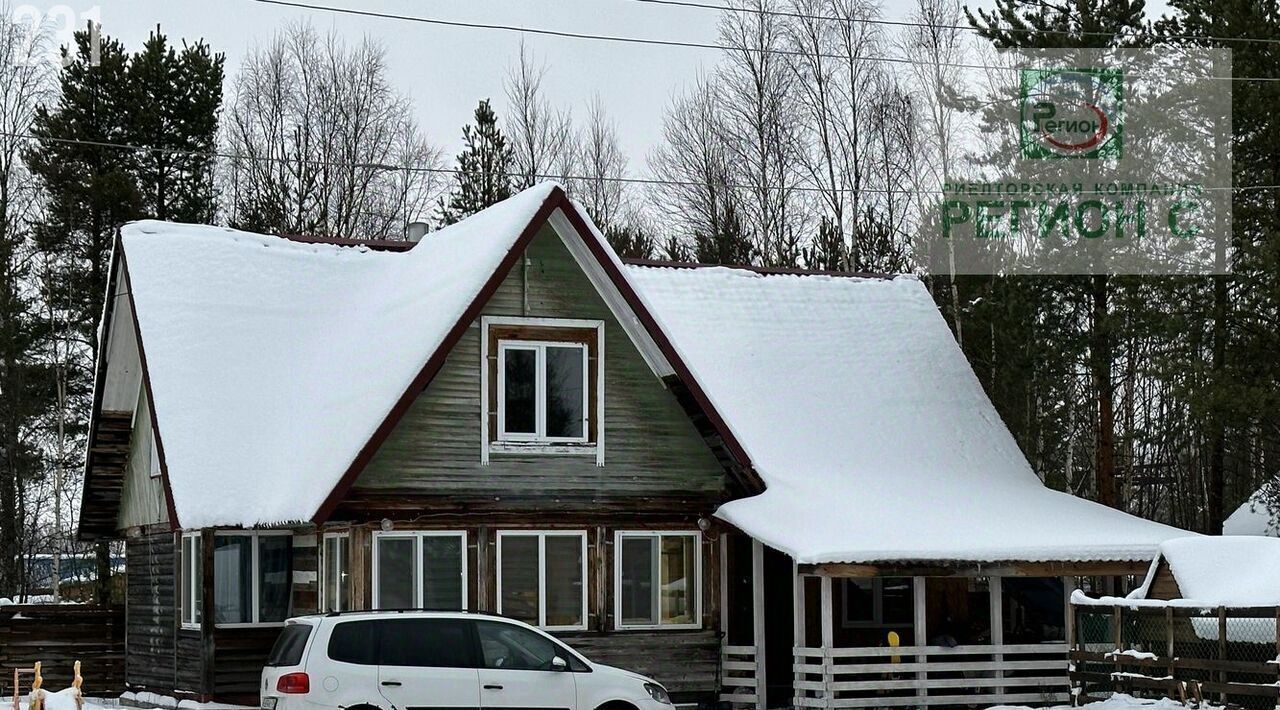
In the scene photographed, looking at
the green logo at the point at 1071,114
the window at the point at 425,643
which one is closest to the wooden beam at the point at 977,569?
the window at the point at 425,643

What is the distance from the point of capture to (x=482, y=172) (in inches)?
1826

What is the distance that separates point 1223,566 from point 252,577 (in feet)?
41.7

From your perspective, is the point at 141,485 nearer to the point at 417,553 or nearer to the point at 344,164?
the point at 417,553

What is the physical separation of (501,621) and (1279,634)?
8.40 meters

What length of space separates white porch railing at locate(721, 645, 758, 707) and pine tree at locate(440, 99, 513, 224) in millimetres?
24117

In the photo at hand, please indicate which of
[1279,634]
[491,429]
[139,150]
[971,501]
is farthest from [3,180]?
[1279,634]

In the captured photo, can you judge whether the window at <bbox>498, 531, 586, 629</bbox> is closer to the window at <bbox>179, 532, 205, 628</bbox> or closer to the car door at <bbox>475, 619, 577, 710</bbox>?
the window at <bbox>179, 532, 205, 628</bbox>

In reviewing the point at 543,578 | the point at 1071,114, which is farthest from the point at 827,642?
the point at 1071,114

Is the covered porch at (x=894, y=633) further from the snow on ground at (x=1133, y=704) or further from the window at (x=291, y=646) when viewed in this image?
the window at (x=291, y=646)

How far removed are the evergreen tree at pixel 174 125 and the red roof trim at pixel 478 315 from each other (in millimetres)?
21167

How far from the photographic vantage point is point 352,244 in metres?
27.2

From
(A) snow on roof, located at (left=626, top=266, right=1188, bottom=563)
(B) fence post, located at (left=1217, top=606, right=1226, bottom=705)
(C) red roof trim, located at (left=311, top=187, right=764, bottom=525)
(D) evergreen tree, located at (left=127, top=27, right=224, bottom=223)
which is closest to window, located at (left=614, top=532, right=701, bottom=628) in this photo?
(A) snow on roof, located at (left=626, top=266, right=1188, bottom=563)

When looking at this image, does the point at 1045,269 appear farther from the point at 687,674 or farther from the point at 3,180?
the point at 3,180

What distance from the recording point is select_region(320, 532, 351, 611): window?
73.2 ft
